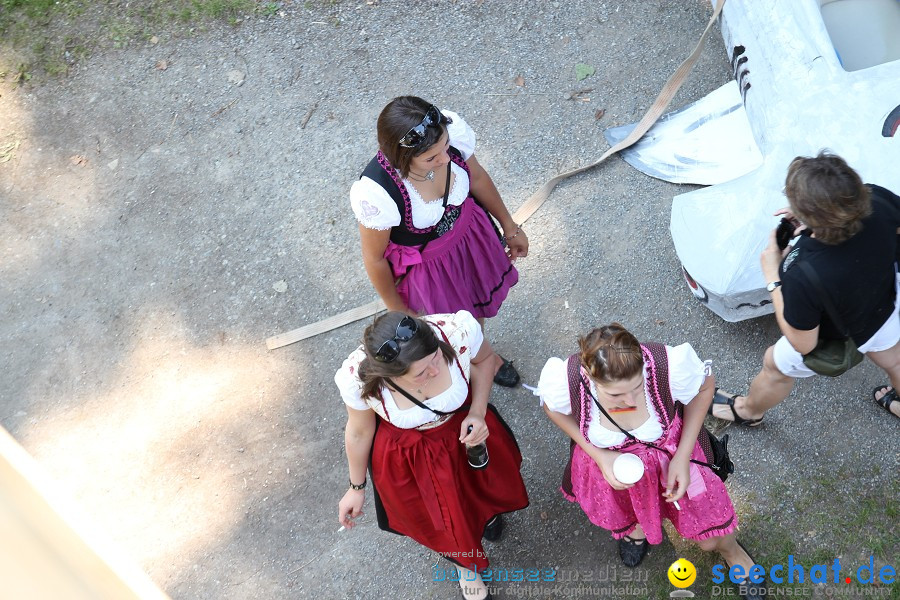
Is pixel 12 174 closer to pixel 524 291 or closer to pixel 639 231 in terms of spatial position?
pixel 524 291

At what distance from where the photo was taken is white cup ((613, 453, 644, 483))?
8.22 feet

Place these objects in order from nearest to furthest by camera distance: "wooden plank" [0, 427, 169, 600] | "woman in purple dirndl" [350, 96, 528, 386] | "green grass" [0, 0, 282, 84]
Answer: "wooden plank" [0, 427, 169, 600], "woman in purple dirndl" [350, 96, 528, 386], "green grass" [0, 0, 282, 84]

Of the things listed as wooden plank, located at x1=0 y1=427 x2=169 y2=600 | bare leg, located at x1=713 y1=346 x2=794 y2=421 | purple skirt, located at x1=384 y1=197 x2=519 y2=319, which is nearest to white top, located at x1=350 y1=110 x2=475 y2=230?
purple skirt, located at x1=384 y1=197 x2=519 y2=319

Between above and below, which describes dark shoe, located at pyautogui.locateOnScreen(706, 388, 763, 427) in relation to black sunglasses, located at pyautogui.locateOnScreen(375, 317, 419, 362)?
below

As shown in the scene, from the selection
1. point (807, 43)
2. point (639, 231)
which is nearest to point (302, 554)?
point (639, 231)

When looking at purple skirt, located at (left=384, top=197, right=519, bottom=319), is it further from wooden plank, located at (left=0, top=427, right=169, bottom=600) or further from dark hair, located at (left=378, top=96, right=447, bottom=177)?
wooden plank, located at (left=0, top=427, right=169, bottom=600)

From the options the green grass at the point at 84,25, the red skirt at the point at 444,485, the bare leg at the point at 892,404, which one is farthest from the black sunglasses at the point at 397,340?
the green grass at the point at 84,25

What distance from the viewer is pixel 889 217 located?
251 cm

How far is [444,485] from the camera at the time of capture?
2789 millimetres

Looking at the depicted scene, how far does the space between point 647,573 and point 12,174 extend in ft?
15.2

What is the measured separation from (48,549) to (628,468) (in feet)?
6.24

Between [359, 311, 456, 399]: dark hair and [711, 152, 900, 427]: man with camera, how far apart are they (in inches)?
47.6

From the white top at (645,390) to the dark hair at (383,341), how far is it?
17.1 inches

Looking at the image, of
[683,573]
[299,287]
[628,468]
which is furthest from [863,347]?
[299,287]
